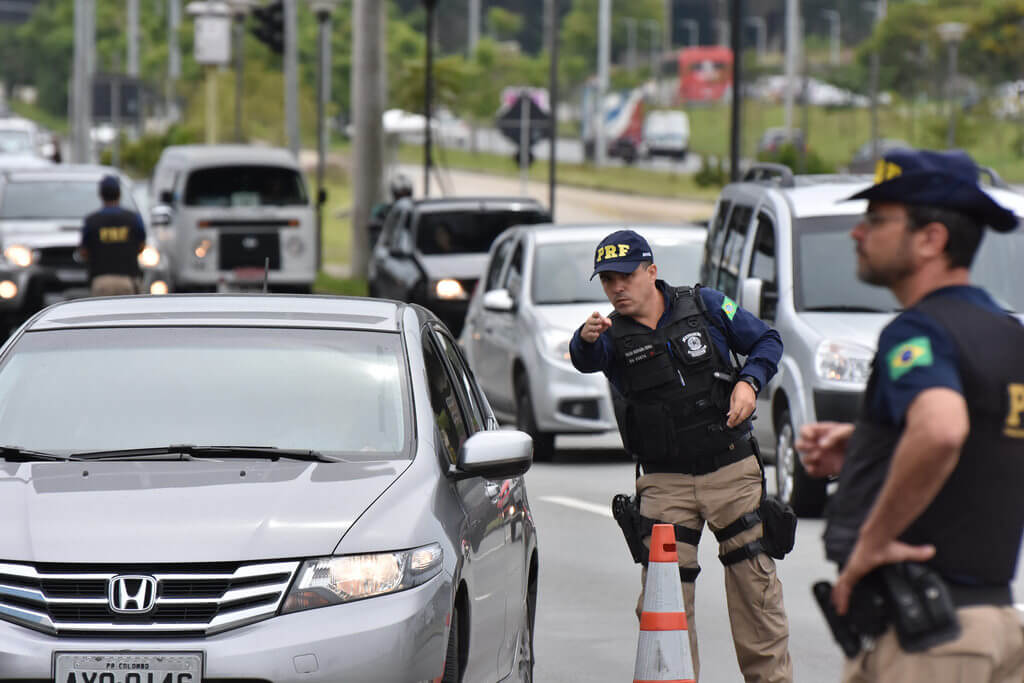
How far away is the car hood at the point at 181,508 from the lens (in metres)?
5.47

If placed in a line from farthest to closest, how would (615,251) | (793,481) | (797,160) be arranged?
(797,160) < (793,481) < (615,251)

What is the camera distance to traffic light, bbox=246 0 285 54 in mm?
36125

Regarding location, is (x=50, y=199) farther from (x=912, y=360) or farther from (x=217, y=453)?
(x=912, y=360)

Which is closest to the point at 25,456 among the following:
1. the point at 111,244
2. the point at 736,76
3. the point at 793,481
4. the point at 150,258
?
the point at 793,481

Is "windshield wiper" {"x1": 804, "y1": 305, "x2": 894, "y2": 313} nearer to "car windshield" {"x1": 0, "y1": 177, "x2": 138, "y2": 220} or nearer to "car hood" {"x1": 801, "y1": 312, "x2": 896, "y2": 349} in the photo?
"car hood" {"x1": 801, "y1": 312, "x2": 896, "y2": 349}

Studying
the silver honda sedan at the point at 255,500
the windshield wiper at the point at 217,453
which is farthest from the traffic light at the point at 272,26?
the windshield wiper at the point at 217,453

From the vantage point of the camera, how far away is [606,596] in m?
9.95

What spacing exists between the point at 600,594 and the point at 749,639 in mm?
2978

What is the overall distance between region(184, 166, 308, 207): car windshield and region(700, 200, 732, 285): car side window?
13.2 meters

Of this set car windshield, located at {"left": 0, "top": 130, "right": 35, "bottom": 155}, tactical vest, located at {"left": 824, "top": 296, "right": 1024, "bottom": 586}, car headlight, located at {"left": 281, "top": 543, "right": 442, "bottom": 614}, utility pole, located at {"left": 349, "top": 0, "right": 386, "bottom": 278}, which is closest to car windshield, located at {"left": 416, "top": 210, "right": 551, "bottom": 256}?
utility pole, located at {"left": 349, "top": 0, "right": 386, "bottom": 278}

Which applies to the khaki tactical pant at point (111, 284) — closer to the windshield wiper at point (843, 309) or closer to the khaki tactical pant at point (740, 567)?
the windshield wiper at point (843, 309)

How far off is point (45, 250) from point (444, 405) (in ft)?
54.9

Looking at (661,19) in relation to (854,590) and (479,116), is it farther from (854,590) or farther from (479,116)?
(854,590)

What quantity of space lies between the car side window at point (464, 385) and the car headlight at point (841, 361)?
468cm
